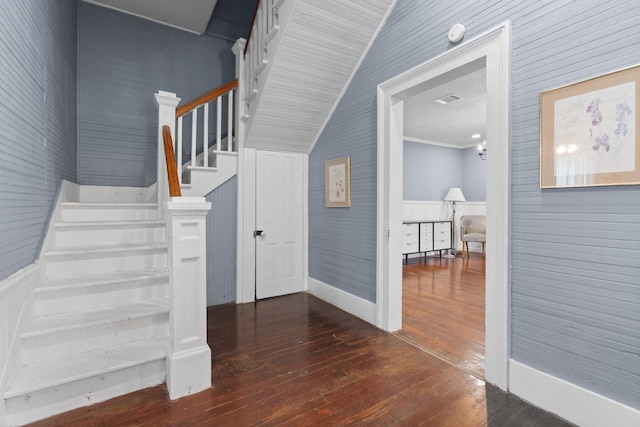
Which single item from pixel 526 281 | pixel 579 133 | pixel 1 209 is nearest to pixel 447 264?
pixel 526 281

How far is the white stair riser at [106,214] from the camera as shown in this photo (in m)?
2.92

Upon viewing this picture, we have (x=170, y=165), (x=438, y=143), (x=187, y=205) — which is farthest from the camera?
(x=438, y=143)

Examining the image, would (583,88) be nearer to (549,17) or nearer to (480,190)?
(549,17)

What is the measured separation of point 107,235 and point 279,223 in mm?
1863

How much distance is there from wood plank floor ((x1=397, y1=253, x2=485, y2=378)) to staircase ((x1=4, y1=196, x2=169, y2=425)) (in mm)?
2134

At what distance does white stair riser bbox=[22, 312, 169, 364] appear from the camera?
1900mm

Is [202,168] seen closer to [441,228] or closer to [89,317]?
[89,317]

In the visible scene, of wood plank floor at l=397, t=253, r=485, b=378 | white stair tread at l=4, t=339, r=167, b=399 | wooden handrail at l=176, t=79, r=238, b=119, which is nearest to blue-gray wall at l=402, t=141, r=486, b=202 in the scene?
wood plank floor at l=397, t=253, r=485, b=378

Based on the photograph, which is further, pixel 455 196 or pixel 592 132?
pixel 455 196

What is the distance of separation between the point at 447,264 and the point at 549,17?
5087 millimetres

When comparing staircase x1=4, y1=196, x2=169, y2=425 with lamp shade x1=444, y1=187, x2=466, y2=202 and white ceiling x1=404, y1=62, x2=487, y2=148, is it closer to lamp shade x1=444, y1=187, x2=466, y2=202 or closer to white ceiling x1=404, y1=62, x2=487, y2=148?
white ceiling x1=404, y1=62, x2=487, y2=148

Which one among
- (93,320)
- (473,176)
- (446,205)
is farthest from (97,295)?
(473,176)

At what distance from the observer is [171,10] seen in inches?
157

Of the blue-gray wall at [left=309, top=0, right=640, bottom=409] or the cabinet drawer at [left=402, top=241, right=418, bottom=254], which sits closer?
the blue-gray wall at [left=309, top=0, right=640, bottom=409]
